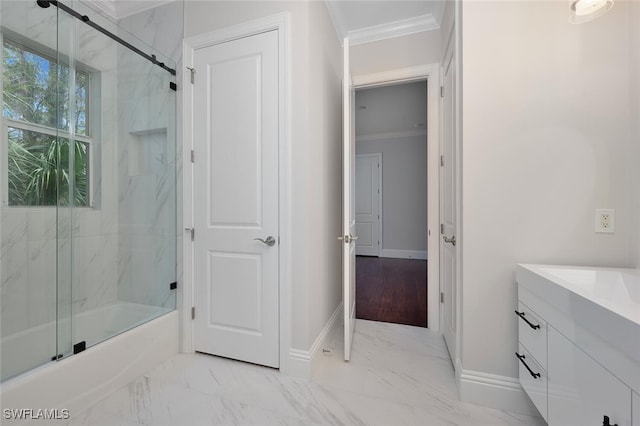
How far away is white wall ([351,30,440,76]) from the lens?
94.0 inches

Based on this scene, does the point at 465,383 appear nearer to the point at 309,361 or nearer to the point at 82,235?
the point at 309,361

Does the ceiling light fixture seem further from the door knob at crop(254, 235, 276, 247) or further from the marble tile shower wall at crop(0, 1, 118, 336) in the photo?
the marble tile shower wall at crop(0, 1, 118, 336)

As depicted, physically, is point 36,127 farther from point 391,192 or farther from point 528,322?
point 391,192

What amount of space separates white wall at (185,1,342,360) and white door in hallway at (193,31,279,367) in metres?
0.14

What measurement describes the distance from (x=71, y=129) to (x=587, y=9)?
9.79ft

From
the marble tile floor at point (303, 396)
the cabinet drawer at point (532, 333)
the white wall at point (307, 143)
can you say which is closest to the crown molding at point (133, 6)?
the white wall at point (307, 143)

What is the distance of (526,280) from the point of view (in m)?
1.27

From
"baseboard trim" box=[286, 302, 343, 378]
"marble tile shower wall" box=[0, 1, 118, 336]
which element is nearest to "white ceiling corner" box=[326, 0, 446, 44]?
"marble tile shower wall" box=[0, 1, 118, 336]

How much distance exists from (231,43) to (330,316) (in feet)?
7.36

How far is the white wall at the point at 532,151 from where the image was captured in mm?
1316

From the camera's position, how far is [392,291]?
3.59 metres

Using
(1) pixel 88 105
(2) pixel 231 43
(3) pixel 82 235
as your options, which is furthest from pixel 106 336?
(2) pixel 231 43

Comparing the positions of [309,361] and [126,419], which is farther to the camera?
[309,361]

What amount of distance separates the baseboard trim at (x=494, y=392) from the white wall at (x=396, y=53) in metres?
2.45
